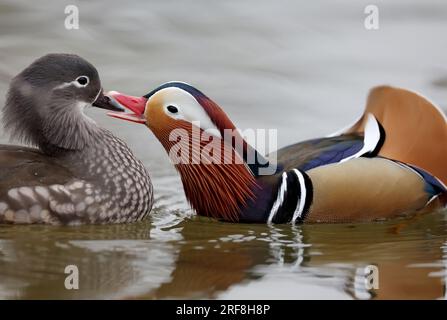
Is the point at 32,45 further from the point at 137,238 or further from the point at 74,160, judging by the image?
the point at 137,238

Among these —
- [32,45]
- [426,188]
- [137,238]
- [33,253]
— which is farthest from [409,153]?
[32,45]

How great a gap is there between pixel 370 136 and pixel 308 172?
383mm

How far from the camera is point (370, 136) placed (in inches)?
172

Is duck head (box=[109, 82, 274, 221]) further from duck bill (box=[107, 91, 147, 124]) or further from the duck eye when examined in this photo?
the duck eye

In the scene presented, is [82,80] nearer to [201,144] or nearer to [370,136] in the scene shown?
[201,144]

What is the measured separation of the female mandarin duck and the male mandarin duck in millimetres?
169

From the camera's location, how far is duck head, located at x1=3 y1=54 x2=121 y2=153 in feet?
13.4

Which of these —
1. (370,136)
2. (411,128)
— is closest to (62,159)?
(370,136)

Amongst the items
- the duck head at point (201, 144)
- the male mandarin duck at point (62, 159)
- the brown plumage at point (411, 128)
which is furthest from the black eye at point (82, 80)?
the brown plumage at point (411, 128)

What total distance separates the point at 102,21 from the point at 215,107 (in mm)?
2753

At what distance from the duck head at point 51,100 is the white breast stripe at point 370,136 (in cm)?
109

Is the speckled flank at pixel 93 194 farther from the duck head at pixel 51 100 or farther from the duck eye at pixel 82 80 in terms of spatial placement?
the duck eye at pixel 82 80

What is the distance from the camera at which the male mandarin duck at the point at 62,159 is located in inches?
156

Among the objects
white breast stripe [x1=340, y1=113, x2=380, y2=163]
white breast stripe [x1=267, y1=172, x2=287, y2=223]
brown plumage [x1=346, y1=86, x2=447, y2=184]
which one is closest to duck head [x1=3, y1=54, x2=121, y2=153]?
white breast stripe [x1=267, y1=172, x2=287, y2=223]
